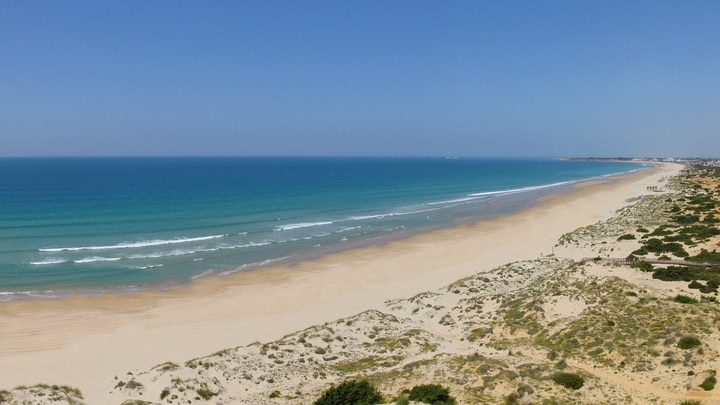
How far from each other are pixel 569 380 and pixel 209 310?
23.5 meters

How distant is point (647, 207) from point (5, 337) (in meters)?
76.1

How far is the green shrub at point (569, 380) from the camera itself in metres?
17.5

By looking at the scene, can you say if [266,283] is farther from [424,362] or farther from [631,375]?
[631,375]

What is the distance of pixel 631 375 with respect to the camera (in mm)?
18781

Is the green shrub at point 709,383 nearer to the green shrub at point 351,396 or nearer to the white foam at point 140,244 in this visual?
the green shrub at point 351,396

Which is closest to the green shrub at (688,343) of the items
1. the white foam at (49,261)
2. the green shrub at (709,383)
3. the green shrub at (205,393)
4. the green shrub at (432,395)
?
the green shrub at (709,383)

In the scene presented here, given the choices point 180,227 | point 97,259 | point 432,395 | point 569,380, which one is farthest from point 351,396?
point 180,227

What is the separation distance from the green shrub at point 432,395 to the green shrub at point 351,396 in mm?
1322

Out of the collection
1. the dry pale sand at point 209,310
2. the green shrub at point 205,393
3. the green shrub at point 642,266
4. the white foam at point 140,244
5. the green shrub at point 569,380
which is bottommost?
the dry pale sand at point 209,310

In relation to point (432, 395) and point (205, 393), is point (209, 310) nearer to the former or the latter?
point (205, 393)

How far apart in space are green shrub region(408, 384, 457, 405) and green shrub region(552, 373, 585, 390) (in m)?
4.20

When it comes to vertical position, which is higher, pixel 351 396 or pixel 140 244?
pixel 140 244

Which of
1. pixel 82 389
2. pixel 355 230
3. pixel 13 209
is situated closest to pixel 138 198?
pixel 13 209

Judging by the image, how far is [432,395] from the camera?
16.7 meters
